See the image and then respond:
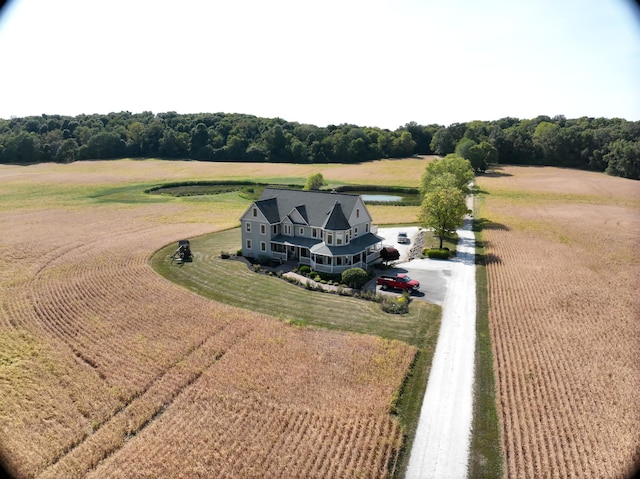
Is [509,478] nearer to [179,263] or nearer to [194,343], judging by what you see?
[194,343]

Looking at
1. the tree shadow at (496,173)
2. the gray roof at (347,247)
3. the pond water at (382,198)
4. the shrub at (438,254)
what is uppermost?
the tree shadow at (496,173)

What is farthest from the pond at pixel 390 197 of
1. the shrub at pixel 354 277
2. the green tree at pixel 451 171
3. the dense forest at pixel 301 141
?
the shrub at pixel 354 277

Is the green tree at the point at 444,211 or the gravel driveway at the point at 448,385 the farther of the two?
the green tree at the point at 444,211

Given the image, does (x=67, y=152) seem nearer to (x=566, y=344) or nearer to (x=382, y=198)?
(x=382, y=198)

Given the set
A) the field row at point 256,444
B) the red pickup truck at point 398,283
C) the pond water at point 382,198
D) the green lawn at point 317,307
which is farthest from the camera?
the pond water at point 382,198

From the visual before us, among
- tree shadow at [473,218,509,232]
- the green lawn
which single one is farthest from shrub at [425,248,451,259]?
tree shadow at [473,218,509,232]

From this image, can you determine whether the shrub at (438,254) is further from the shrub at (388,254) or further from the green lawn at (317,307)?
the green lawn at (317,307)

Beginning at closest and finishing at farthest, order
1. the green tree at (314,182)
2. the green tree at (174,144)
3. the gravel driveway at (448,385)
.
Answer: the gravel driveway at (448,385) → the green tree at (314,182) → the green tree at (174,144)

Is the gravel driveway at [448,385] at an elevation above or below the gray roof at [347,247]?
below
